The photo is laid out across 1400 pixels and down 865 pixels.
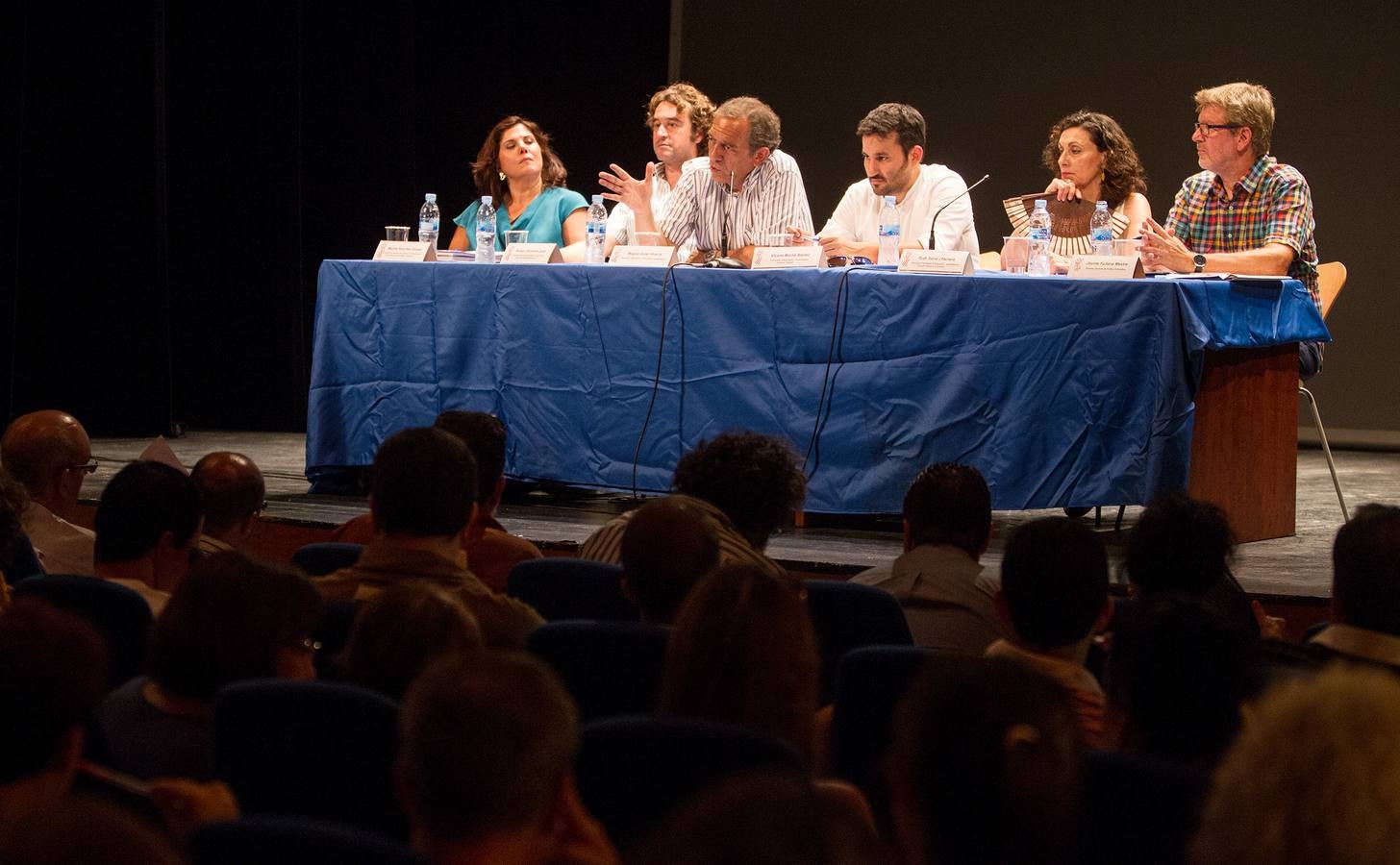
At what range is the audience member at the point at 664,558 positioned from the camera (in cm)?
209

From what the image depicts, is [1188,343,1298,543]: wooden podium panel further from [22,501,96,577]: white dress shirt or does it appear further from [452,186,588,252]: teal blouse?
[22,501,96,577]: white dress shirt

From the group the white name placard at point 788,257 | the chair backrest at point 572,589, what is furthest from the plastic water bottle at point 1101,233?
the chair backrest at point 572,589

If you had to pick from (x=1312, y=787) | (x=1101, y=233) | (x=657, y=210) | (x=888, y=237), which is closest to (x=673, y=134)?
(x=657, y=210)

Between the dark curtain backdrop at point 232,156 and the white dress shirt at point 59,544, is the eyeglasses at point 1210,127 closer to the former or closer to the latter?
the white dress shirt at point 59,544

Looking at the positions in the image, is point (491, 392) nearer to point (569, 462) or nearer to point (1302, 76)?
point (569, 462)

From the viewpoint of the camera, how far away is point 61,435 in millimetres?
3049

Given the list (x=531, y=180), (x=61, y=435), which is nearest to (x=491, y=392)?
(x=531, y=180)

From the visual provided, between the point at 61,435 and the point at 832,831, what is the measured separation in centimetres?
260

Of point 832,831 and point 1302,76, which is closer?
point 832,831

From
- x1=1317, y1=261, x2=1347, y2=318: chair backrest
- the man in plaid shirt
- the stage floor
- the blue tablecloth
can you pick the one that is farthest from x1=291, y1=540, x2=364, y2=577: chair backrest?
x1=1317, y1=261, x2=1347, y2=318: chair backrest

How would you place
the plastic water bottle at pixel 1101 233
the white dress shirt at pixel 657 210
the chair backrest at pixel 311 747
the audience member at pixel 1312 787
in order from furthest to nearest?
the white dress shirt at pixel 657 210, the plastic water bottle at pixel 1101 233, the chair backrest at pixel 311 747, the audience member at pixel 1312 787

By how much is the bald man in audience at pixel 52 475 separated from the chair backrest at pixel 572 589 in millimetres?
1076

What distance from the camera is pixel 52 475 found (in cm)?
306

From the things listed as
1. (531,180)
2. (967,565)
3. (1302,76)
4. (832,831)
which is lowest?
(967,565)
